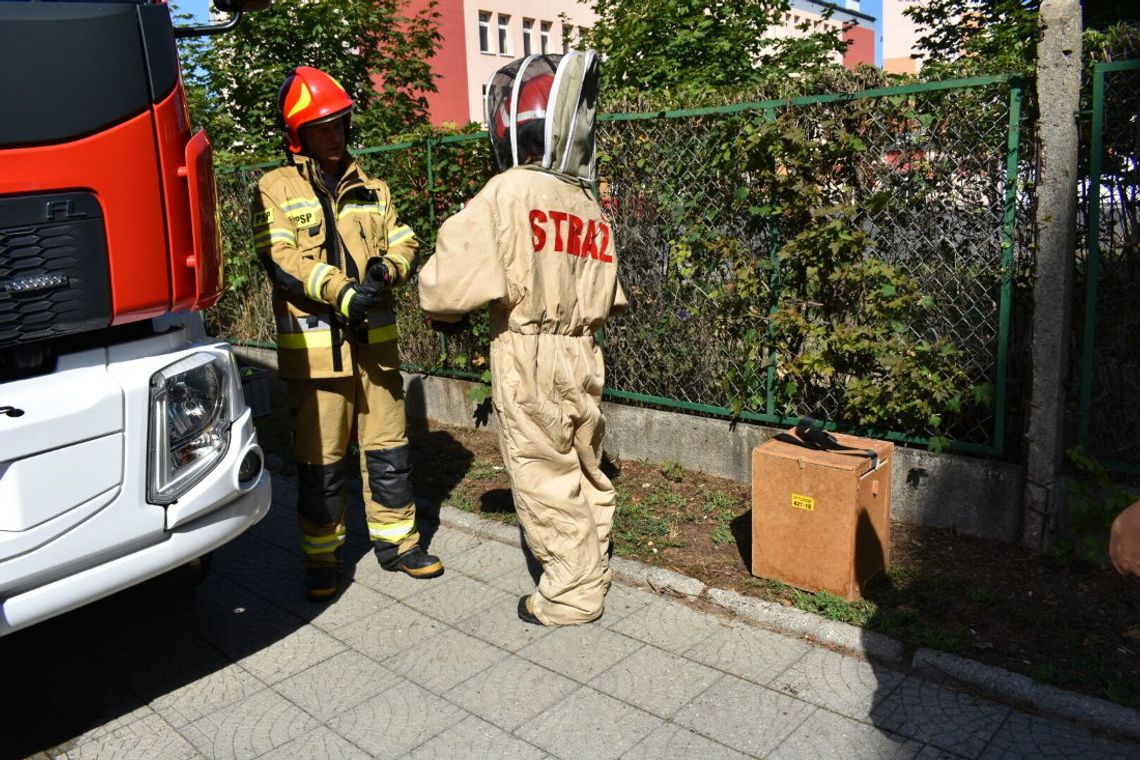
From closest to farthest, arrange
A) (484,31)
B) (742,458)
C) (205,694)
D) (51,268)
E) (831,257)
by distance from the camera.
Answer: (51,268) < (205,694) < (831,257) < (742,458) < (484,31)

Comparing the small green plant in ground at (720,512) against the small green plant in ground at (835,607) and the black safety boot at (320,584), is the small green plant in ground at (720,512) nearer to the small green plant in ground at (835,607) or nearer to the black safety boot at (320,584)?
the small green plant in ground at (835,607)

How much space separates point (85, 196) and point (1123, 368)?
4.03m

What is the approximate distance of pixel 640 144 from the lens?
18.2ft

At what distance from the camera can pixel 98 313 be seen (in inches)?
108

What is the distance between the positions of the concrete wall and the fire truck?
3017mm

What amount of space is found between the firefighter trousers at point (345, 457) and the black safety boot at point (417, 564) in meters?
0.03

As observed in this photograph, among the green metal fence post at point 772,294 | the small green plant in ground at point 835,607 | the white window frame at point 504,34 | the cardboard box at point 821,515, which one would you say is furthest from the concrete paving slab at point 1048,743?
the white window frame at point 504,34

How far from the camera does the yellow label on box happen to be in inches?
150

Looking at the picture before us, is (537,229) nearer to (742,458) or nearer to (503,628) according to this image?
(503,628)

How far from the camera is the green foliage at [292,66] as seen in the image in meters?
11.2

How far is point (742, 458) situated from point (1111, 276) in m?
2.07

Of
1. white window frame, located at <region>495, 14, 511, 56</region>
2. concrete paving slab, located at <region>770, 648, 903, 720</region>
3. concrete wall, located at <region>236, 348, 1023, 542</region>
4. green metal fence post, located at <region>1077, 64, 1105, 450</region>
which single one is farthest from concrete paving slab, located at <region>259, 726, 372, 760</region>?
white window frame, located at <region>495, 14, 511, 56</region>

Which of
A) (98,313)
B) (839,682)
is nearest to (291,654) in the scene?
(98,313)

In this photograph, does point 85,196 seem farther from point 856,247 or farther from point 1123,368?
point 1123,368
